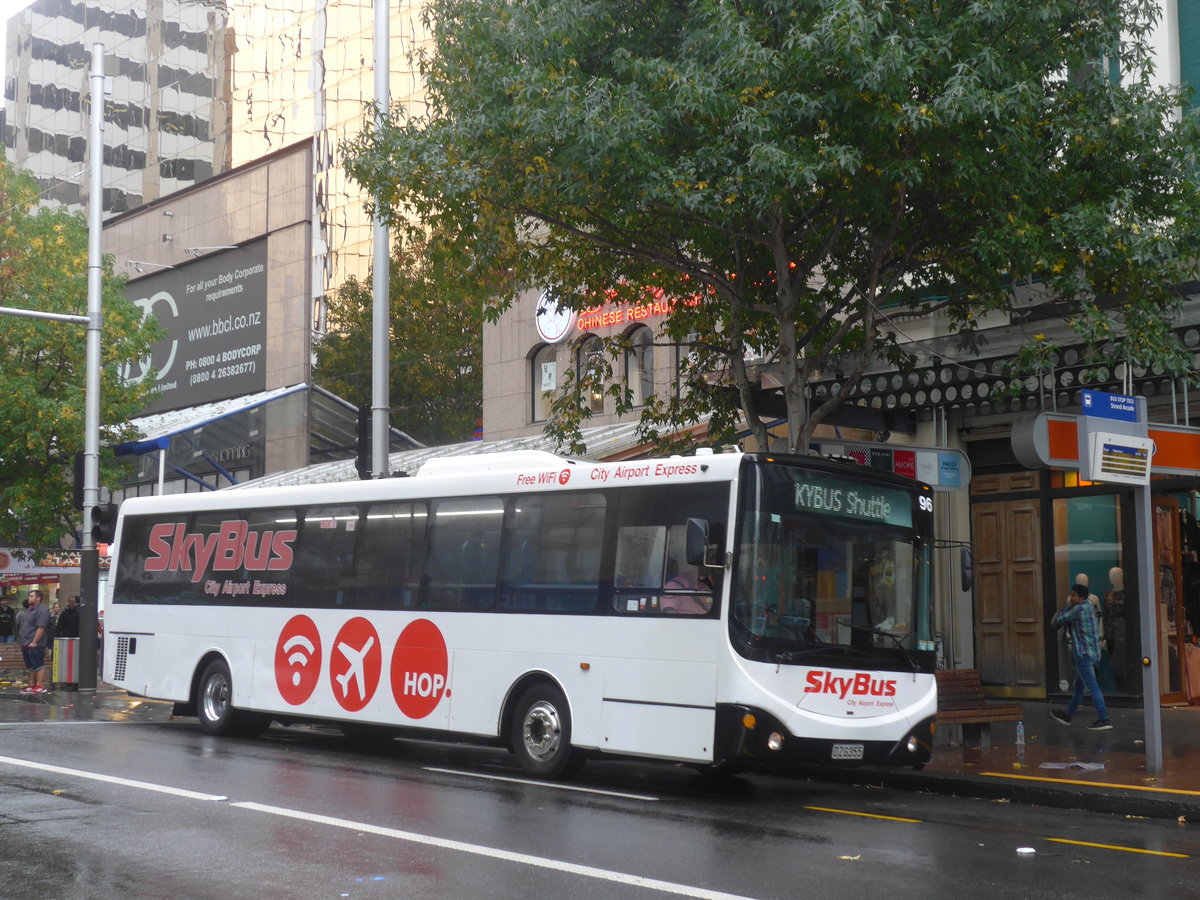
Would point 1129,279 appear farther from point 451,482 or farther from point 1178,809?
point 451,482

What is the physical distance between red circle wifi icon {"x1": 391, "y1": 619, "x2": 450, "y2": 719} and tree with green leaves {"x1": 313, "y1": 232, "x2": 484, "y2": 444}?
2593 cm

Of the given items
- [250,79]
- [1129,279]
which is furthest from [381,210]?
[250,79]

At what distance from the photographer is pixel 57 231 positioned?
106 feet

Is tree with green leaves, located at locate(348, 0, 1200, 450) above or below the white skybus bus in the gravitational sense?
above

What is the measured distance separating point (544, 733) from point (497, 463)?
9.21ft

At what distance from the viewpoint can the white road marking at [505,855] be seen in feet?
24.9

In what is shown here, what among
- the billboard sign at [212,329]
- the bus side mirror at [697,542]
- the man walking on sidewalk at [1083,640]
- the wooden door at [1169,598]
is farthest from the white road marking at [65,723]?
the billboard sign at [212,329]

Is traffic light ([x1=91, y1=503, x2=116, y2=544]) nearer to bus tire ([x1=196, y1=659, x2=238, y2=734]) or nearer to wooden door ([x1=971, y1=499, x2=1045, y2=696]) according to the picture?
bus tire ([x1=196, y1=659, x2=238, y2=734])

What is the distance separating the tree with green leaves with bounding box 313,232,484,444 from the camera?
40.8 m

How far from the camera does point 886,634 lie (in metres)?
12.2

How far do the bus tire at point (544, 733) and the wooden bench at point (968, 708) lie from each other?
4.15 metres

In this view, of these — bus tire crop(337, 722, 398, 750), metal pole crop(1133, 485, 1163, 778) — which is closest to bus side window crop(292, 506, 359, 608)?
bus tire crop(337, 722, 398, 750)

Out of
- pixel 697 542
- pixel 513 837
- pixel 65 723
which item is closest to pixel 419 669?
pixel 697 542

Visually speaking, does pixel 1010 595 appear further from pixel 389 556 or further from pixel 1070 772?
pixel 389 556
